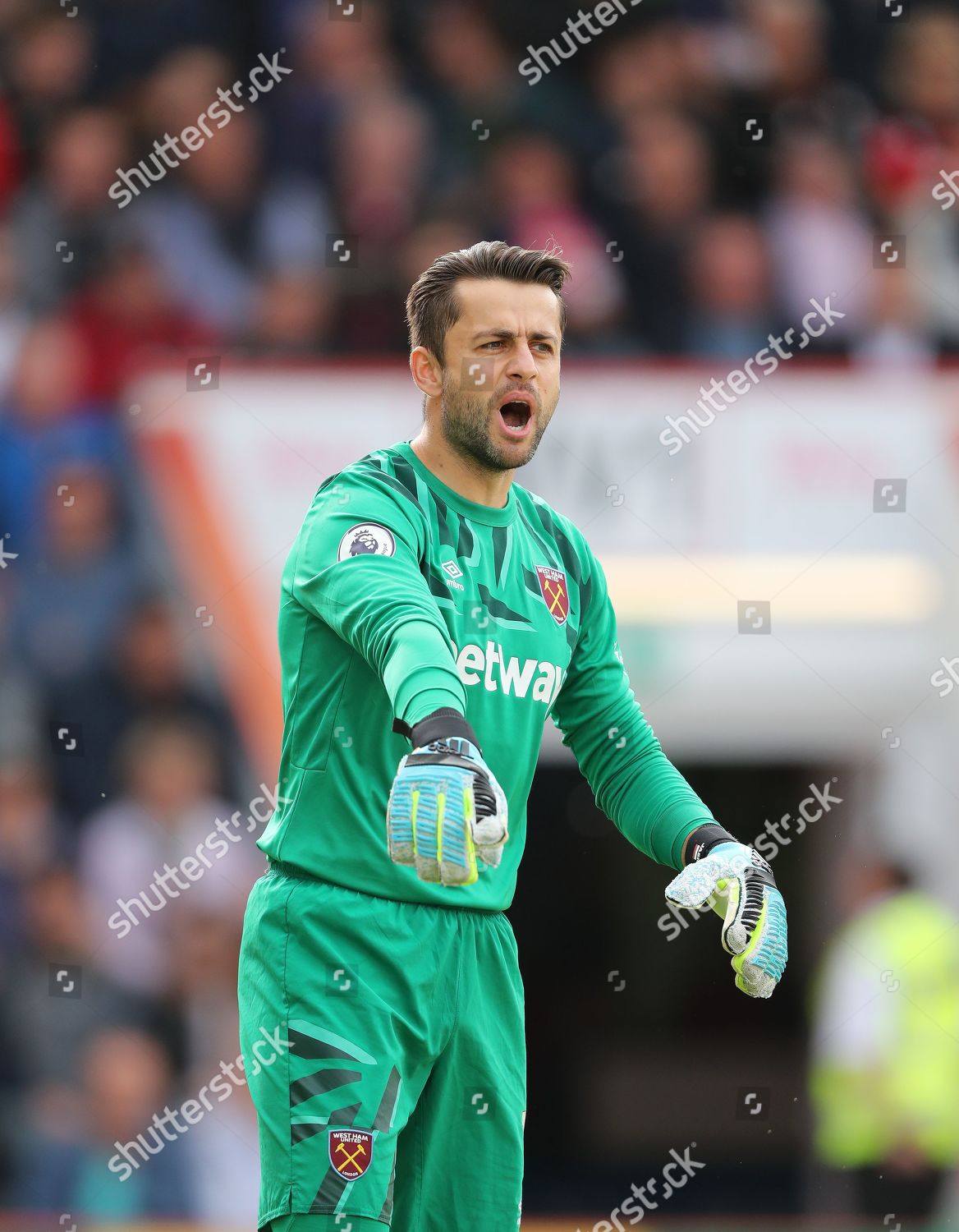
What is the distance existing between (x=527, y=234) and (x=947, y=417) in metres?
1.92

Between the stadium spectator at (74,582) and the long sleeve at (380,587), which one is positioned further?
the stadium spectator at (74,582)

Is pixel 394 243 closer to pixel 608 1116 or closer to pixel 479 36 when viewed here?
pixel 479 36

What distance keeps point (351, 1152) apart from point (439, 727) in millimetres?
820

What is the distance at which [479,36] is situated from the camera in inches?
331

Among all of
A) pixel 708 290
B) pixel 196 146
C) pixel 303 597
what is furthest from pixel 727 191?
pixel 303 597
